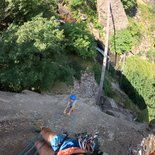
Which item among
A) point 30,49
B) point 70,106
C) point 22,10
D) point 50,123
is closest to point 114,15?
point 22,10

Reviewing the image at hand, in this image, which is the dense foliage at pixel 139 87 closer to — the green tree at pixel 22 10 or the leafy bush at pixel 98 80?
the leafy bush at pixel 98 80

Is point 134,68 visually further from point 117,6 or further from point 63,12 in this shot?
point 63,12

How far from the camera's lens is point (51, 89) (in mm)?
16734

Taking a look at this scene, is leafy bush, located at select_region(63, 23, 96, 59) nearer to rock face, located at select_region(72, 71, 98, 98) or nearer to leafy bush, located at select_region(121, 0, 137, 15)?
rock face, located at select_region(72, 71, 98, 98)

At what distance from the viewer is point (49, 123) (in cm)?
1096

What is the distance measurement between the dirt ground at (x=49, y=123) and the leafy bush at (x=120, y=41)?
13223 millimetres

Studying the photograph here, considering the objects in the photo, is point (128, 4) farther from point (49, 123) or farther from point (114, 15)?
point (49, 123)

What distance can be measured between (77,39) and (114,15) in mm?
8269

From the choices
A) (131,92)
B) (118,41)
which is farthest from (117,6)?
(131,92)

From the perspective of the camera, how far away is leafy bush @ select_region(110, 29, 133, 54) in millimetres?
27156

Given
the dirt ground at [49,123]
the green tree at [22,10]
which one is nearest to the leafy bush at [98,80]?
the green tree at [22,10]

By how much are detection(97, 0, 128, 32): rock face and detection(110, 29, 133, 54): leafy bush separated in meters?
0.73

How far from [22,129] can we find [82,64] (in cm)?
1201

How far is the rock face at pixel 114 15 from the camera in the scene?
86.8 ft
